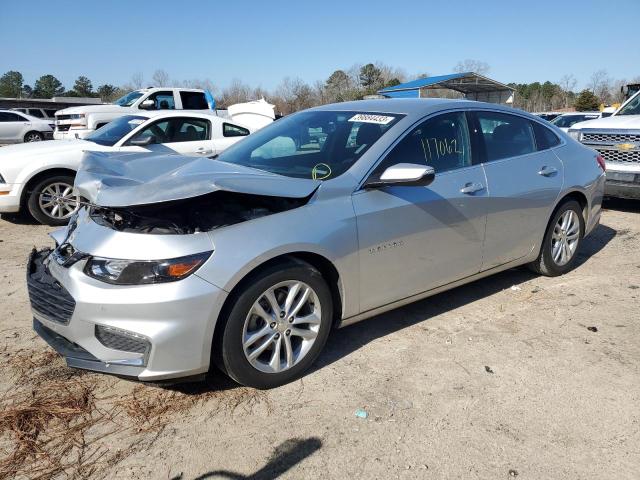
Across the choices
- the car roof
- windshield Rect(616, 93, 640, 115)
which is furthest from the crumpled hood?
windshield Rect(616, 93, 640, 115)

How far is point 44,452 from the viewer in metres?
2.47

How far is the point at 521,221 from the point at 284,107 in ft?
139

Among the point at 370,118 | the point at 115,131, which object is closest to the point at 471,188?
the point at 370,118

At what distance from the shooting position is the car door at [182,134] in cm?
786

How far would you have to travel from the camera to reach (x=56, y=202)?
7059 millimetres

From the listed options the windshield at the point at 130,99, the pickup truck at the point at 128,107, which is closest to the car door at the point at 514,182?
the pickup truck at the point at 128,107

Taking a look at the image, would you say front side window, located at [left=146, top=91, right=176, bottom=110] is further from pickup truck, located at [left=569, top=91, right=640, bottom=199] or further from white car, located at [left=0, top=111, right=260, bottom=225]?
pickup truck, located at [left=569, top=91, right=640, bottom=199]

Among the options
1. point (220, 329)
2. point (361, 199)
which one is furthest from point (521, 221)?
point (220, 329)

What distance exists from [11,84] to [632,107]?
249 feet

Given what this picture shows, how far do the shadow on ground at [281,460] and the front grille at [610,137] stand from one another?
670 centimetres

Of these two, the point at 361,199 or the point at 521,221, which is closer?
the point at 361,199

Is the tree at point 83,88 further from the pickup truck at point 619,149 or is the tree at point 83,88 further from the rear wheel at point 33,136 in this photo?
the pickup truck at point 619,149

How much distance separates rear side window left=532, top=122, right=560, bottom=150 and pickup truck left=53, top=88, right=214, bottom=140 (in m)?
10.3

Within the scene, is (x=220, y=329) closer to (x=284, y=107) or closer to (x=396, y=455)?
(x=396, y=455)
